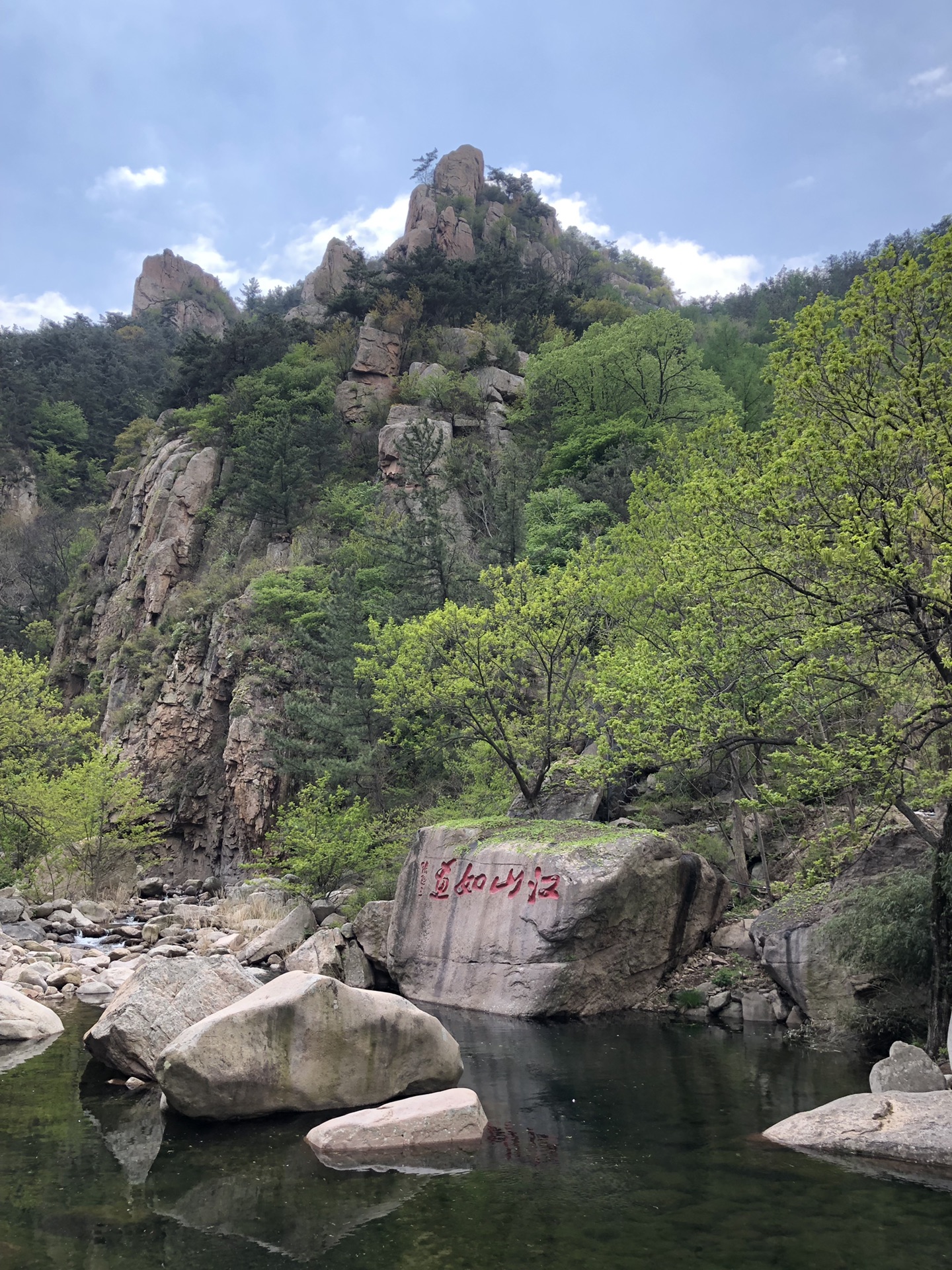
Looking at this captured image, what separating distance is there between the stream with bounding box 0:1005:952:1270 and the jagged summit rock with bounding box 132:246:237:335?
97410 millimetres

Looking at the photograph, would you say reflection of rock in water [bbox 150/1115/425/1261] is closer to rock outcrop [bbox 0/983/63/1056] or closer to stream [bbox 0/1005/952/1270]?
stream [bbox 0/1005/952/1270]

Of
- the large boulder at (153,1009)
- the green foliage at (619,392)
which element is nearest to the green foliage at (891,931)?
the large boulder at (153,1009)

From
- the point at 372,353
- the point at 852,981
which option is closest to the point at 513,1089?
the point at 852,981

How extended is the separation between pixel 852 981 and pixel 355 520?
32.7 m

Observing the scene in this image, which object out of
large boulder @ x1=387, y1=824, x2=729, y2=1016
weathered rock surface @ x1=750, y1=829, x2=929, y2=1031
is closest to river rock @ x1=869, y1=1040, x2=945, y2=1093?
weathered rock surface @ x1=750, y1=829, x2=929, y2=1031

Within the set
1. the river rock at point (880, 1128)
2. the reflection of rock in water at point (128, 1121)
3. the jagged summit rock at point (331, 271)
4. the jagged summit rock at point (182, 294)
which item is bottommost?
the reflection of rock in water at point (128, 1121)

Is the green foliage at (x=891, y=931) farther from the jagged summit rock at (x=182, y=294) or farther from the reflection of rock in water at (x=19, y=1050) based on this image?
the jagged summit rock at (x=182, y=294)

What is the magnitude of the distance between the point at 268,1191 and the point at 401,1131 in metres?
1.47

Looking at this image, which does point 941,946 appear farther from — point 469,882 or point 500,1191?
point 469,882

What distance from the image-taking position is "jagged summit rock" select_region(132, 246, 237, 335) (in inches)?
3814

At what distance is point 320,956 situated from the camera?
17.9 meters

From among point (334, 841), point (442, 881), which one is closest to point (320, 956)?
point (442, 881)

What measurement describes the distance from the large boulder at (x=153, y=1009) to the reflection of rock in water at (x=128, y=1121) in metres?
0.36

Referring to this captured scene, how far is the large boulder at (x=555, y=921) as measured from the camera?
50.1 feet
